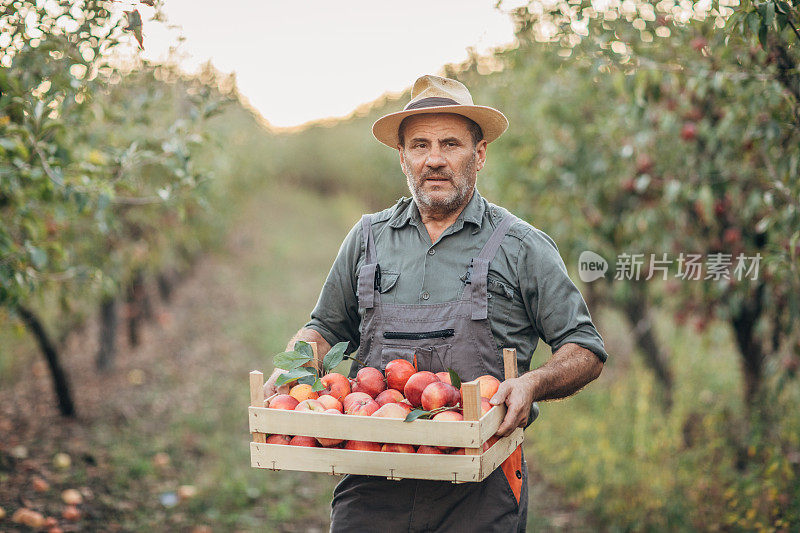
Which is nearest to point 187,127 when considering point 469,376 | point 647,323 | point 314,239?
point 469,376

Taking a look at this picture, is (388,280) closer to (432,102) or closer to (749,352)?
(432,102)

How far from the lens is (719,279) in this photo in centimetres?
497

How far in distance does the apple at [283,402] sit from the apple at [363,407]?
0.18m

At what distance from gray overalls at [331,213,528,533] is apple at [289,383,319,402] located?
315 mm

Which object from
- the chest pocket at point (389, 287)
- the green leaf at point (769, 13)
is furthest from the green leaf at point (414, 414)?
the green leaf at point (769, 13)

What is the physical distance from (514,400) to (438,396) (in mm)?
230

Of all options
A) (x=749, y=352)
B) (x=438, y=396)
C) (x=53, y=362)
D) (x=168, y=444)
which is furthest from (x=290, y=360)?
(x=53, y=362)

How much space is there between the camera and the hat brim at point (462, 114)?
260cm

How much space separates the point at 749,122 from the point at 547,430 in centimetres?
382

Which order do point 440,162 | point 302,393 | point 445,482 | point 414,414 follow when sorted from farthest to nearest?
1. point 440,162
2. point 445,482
3. point 302,393
4. point 414,414

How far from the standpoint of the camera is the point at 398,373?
7.88 feet

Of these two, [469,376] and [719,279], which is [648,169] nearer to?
[719,279]

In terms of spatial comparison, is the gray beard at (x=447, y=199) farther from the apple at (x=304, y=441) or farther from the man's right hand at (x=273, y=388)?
Answer: the apple at (x=304, y=441)

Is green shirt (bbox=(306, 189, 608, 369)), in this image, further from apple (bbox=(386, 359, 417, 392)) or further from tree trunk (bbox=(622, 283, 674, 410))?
tree trunk (bbox=(622, 283, 674, 410))
